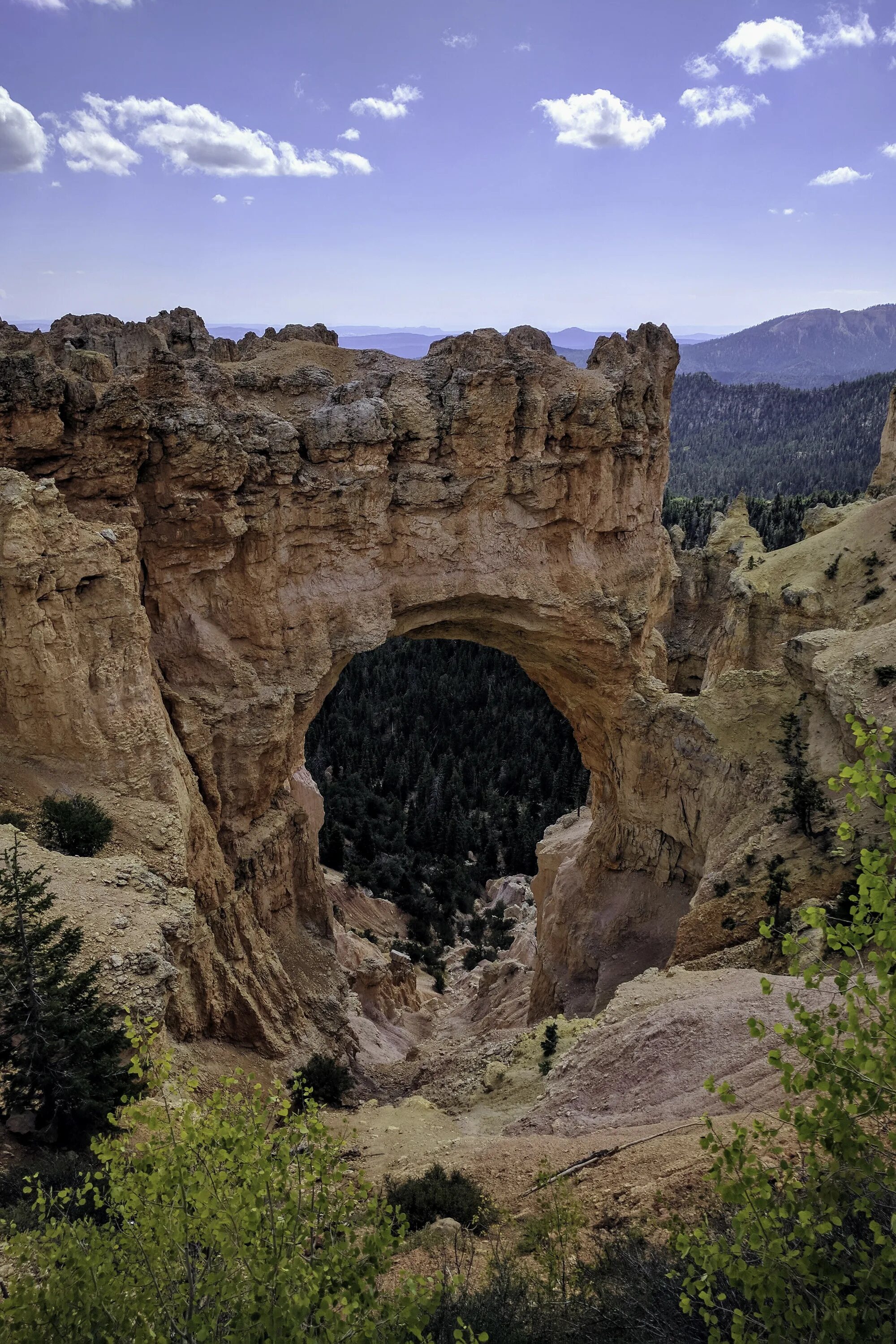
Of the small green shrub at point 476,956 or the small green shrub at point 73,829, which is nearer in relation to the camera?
the small green shrub at point 73,829

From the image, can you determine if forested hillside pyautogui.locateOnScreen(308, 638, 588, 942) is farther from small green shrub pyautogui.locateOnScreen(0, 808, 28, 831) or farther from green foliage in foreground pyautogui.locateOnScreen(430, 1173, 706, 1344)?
green foliage in foreground pyautogui.locateOnScreen(430, 1173, 706, 1344)

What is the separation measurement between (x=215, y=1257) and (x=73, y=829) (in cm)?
985

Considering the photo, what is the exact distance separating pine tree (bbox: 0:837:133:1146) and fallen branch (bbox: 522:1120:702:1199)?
5.66 m

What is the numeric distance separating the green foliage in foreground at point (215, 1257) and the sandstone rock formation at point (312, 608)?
283 inches

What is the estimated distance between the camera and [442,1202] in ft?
35.7

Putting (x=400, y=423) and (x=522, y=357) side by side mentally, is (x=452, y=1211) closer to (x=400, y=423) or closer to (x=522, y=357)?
(x=400, y=423)

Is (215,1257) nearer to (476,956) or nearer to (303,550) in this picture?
(303,550)

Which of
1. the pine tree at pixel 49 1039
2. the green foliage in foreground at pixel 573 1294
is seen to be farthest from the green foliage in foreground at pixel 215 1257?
the pine tree at pixel 49 1039

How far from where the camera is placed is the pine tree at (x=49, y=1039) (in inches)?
404

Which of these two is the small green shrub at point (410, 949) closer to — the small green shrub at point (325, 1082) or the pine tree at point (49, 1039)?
the small green shrub at point (325, 1082)

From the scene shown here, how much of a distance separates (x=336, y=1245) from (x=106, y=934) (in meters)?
8.14

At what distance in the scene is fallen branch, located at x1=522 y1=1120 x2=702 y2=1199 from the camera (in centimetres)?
1116

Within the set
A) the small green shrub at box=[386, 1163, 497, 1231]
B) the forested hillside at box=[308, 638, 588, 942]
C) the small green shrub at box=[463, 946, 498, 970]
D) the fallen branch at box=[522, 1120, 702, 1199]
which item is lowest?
the small green shrub at box=[463, 946, 498, 970]

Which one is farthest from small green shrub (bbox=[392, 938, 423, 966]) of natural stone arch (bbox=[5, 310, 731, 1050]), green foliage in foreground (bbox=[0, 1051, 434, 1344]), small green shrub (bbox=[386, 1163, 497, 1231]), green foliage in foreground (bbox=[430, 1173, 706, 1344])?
green foliage in foreground (bbox=[0, 1051, 434, 1344])
